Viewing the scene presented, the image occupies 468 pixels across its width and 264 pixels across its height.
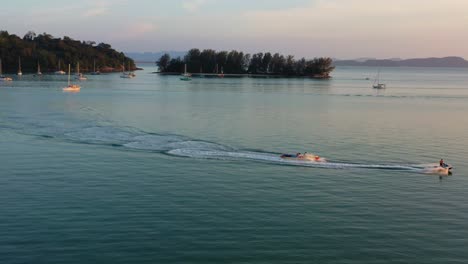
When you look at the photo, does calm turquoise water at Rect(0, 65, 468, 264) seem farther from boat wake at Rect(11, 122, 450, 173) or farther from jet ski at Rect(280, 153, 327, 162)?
jet ski at Rect(280, 153, 327, 162)

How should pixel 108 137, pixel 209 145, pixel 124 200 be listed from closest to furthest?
pixel 124 200, pixel 209 145, pixel 108 137

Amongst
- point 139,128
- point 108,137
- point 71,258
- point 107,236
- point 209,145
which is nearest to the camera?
point 71,258

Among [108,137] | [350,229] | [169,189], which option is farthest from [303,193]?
[108,137]

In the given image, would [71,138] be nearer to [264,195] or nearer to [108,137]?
[108,137]

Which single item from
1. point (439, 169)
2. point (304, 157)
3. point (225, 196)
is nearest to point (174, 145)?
point (304, 157)

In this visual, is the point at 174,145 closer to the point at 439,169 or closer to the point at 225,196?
the point at 225,196

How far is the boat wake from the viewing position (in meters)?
41.1

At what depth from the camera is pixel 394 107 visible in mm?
102500

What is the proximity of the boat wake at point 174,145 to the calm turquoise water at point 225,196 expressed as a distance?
0.57 ft

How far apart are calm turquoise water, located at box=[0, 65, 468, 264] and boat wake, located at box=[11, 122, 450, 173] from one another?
174 millimetres

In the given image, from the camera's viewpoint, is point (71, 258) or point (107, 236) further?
point (107, 236)

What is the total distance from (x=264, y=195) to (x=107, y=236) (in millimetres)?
11350

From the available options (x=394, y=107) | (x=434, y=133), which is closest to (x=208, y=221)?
(x=434, y=133)

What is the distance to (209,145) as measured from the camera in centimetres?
4903
